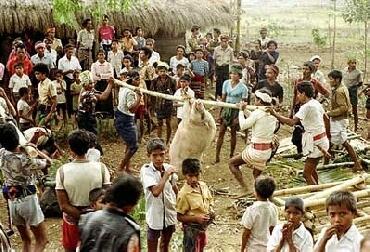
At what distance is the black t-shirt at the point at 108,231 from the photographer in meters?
4.11

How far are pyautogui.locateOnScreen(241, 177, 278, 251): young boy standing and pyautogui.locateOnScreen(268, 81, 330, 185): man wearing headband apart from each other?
94.6 inches

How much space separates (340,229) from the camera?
4.34 meters

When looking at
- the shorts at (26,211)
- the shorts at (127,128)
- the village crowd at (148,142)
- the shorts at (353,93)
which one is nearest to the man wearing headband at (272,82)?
the village crowd at (148,142)

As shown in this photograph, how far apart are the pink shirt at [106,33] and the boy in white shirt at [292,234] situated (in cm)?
912

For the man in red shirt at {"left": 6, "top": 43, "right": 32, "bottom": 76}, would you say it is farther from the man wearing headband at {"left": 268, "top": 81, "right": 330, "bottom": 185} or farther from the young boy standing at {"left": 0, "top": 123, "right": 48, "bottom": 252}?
the young boy standing at {"left": 0, "top": 123, "right": 48, "bottom": 252}

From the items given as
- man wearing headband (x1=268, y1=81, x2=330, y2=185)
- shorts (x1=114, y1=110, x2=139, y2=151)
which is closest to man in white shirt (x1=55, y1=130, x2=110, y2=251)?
man wearing headband (x1=268, y1=81, x2=330, y2=185)

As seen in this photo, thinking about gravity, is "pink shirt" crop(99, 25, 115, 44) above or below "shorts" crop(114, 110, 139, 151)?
above

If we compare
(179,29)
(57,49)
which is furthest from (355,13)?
(57,49)

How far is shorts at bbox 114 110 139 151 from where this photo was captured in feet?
30.8

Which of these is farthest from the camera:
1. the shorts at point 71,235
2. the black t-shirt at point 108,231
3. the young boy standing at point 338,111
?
the young boy standing at point 338,111

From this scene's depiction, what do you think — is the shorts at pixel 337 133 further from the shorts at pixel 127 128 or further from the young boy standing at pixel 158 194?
the young boy standing at pixel 158 194

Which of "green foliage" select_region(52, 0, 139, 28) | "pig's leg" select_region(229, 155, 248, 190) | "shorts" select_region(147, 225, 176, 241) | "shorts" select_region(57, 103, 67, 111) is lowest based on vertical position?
"pig's leg" select_region(229, 155, 248, 190)

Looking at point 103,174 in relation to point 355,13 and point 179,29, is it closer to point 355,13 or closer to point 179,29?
point 179,29

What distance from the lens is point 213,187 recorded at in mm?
9336
